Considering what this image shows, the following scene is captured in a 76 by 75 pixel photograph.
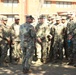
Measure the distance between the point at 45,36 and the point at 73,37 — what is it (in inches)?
45.4

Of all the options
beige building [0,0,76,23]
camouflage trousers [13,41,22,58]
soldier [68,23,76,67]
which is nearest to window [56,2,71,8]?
beige building [0,0,76,23]

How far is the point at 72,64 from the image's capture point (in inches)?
472

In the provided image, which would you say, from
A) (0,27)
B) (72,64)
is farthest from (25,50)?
(72,64)

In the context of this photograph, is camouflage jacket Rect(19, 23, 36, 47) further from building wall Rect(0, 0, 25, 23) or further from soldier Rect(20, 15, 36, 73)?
building wall Rect(0, 0, 25, 23)

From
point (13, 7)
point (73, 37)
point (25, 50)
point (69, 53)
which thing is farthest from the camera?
point (13, 7)

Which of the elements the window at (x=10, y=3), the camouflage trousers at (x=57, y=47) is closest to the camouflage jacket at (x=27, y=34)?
the camouflage trousers at (x=57, y=47)

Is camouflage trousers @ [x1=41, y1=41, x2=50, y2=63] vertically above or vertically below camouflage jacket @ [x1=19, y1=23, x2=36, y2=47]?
below

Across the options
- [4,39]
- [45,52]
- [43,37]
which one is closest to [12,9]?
[45,52]

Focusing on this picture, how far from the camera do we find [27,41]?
10203mm

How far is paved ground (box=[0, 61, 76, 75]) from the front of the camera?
34.8ft

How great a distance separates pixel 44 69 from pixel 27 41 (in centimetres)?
148

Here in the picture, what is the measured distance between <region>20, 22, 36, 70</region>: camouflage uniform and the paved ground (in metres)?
0.51

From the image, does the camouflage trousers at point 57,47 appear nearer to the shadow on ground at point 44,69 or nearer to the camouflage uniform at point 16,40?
the shadow on ground at point 44,69

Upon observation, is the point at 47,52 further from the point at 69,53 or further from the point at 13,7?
the point at 13,7
